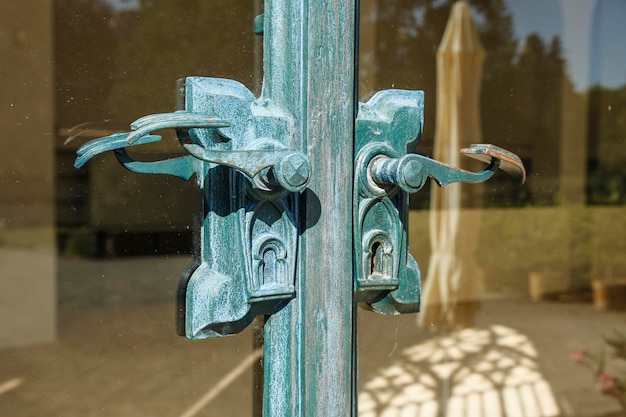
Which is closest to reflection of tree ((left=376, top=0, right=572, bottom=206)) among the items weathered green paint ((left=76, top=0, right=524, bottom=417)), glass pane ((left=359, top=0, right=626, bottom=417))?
glass pane ((left=359, top=0, right=626, bottom=417))

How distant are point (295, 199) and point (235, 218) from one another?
51 millimetres

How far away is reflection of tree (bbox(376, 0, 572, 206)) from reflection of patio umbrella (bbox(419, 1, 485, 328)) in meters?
0.16

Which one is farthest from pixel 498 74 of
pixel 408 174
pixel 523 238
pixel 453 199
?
pixel 408 174

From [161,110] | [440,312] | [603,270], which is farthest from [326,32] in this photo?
[603,270]

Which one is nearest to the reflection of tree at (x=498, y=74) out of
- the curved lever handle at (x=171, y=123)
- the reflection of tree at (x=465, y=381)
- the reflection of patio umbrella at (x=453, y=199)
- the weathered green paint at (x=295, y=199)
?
the reflection of patio umbrella at (x=453, y=199)

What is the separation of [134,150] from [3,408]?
4.75ft

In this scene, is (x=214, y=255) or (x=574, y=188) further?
(x=574, y=188)

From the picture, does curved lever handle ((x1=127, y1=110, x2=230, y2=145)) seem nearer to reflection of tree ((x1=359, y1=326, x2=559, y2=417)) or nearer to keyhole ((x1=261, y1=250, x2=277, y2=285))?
keyhole ((x1=261, y1=250, x2=277, y2=285))

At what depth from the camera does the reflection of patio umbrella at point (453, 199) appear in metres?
3.32

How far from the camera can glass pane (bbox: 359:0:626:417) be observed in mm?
2824

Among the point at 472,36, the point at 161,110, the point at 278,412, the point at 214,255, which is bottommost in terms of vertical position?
the point at 278,412

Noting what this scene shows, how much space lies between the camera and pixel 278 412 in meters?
0.55

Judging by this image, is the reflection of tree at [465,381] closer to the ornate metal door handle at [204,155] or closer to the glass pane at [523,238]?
the glass pane at [523,238]

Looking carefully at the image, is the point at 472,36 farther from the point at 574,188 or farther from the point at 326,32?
the point at 326,32
